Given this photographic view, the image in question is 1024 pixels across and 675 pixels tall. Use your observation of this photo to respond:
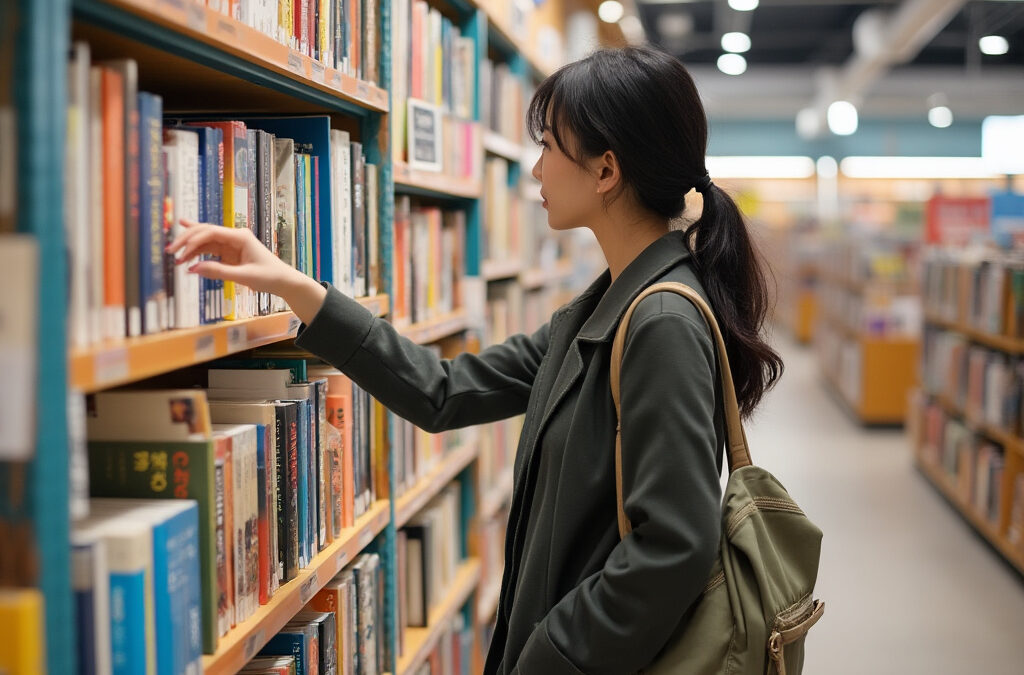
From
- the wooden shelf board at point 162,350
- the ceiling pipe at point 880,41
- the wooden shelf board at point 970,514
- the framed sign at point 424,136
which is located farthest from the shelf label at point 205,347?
the ceiling pipe at point 880,41

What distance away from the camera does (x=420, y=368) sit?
1.75m

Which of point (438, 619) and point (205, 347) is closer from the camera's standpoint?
point (205, 347)

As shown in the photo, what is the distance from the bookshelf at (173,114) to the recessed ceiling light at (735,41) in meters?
12.5

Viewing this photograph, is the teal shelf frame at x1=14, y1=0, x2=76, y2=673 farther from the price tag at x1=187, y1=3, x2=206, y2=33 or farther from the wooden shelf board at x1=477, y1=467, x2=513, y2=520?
the wooden shelf board at x1=477, y1=467, x2=513, y2=520

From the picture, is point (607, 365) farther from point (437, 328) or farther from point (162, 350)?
point (437, 328)

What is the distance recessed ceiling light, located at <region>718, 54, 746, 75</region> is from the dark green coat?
15089 millimetres

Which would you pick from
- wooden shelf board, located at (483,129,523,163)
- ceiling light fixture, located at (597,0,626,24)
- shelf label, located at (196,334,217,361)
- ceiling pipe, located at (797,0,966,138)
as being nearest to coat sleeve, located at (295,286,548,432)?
shelf label, located at (196,334,217,361)

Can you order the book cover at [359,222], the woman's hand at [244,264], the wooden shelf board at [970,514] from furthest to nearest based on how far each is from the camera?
the wooden shelf board at [970,514], the book cover at [359,222], the woman's hand at [244,264]

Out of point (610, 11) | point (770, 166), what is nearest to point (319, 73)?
point (610, 11)

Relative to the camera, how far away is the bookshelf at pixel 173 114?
86 centimetres

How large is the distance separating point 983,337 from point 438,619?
3947 millimetres

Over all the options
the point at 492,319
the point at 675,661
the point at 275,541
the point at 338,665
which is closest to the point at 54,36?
the point at 275,541

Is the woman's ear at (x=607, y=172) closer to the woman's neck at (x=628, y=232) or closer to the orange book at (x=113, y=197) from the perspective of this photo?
the woman's neck at (x=628, y=232)

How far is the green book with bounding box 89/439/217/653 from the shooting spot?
1203 millimetres
